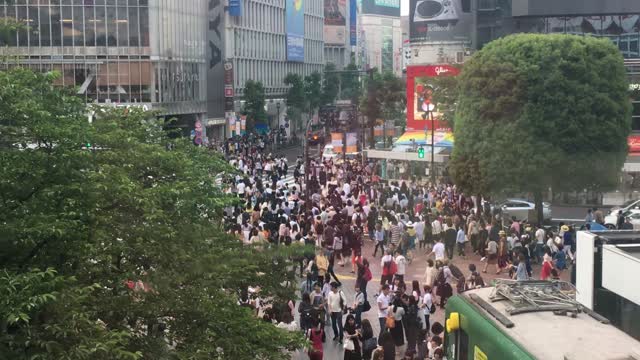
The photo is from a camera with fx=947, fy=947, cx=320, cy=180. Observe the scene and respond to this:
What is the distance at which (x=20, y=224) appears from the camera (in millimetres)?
8234

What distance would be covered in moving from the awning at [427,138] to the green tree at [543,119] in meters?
15.9

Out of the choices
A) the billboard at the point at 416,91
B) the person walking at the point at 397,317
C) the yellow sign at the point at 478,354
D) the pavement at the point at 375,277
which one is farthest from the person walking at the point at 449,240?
the billboard at the point at 416,91

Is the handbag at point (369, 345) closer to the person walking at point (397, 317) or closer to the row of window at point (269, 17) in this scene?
the person walking at point (397, 317)

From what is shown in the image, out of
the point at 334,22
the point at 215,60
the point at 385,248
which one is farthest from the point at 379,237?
the point at 334,22

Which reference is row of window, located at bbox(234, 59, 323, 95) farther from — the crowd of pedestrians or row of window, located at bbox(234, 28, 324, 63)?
the crowd of pedestrians

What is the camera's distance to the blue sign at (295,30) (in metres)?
104

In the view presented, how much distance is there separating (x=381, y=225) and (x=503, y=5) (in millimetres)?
41336

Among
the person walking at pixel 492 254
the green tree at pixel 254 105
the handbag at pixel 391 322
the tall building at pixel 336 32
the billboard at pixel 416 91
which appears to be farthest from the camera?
the tall building at pixel 336 32

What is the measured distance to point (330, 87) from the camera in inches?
4122

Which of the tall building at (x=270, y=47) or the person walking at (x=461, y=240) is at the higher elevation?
the tall building at (x=270, y=47)

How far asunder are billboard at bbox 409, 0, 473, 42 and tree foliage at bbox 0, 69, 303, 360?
59.6 m

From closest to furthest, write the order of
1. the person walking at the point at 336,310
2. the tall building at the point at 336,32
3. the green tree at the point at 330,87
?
the person walking at the point at 336,310 < the green tree at the point at 330,87 < the tall building at the point at 336,32

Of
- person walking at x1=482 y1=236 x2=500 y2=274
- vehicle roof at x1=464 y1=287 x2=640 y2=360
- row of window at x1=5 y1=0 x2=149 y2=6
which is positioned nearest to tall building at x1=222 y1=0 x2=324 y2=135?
row of window at x1=5 y1=0 x2=149 y2=6

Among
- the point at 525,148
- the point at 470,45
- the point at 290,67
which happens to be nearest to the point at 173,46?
the point at 470,45
